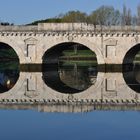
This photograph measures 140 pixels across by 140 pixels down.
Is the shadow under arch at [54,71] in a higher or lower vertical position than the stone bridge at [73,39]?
lower

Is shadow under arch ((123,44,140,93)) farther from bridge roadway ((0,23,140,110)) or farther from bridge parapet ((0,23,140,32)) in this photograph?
bridge parapet ((0,23,140,32))

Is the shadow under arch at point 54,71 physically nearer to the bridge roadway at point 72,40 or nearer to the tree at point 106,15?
the bridge roadway at point 72,40

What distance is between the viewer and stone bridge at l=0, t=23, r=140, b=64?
40062mm

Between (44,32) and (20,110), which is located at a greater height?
(44,32)

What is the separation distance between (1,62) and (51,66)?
539 inches

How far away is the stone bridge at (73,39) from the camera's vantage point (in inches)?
1577

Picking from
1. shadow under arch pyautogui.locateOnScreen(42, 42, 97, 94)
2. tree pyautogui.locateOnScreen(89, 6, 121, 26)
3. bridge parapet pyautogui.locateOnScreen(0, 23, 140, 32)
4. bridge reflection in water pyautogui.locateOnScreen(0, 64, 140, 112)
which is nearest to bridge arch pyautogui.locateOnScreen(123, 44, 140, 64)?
bridge parapet pyautogui.locateOnScreen(0, 23, 140, 32)

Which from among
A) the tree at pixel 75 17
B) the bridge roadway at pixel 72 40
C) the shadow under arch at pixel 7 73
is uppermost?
the tree at pixel 75 17

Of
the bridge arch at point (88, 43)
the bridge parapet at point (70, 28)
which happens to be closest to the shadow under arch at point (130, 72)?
the bridge arch at point (88, 43)

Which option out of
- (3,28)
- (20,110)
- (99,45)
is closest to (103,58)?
(99,45)

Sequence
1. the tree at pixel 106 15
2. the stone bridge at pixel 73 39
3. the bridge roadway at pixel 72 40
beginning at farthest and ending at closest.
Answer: the tree at pixel 106 15, the stone bridge at pixel 73 39, the bridge roadway at pixel 72 40

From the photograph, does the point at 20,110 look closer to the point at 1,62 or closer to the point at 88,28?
the point at 88,28

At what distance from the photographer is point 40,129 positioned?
16484mm

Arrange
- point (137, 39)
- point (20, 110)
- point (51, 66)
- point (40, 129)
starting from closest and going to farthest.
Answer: point (40, 129) < point (20, 110) < point (137, 39) < point (51, 66)
